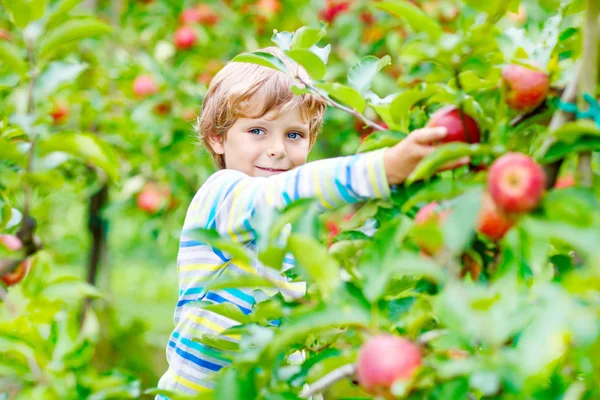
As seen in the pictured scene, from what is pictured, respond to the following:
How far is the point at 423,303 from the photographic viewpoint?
2.66 ft

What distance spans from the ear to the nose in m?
0.19

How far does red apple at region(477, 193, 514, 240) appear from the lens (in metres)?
0.74

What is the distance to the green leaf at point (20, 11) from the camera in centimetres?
134

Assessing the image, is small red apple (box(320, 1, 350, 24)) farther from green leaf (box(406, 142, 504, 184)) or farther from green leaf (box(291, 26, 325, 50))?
green leaf (box(406, 142, 504, 184))

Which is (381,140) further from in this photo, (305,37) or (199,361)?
(199,361)

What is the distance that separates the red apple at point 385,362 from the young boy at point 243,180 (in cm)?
26

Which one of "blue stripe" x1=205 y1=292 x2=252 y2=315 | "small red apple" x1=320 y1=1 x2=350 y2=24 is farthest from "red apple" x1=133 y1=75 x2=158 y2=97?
"blue stripe" x1=205 y1=292 x2=252 y2=315

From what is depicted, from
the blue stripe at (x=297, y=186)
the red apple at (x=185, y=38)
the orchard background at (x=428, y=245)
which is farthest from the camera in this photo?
the red apple at (x=185, y=38)

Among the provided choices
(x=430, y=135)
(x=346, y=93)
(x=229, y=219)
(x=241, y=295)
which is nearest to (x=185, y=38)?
(x=241, y=295)

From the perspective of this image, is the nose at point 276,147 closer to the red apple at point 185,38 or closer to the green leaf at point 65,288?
the green leaf at point 65,288

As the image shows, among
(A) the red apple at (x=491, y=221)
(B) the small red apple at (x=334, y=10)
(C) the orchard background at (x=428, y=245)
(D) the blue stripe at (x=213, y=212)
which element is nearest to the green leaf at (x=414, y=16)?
(C) the orchard background at (x=428, y=245)

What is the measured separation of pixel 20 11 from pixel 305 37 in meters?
0.66

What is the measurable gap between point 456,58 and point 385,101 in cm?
20

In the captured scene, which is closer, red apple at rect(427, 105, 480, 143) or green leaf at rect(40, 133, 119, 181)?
red apple at rect(427, 105, 480, 143)
